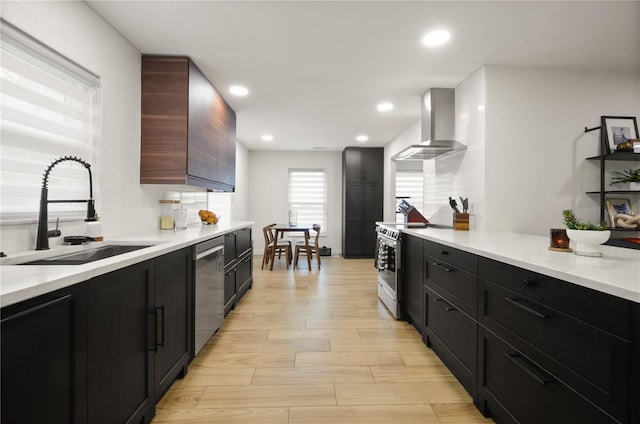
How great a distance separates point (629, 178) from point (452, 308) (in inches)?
88.7

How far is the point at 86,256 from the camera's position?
174 centimetres

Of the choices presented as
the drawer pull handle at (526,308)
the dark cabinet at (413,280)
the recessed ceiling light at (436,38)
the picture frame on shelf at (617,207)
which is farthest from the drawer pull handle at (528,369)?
the picture frame on shelf at (617,207)

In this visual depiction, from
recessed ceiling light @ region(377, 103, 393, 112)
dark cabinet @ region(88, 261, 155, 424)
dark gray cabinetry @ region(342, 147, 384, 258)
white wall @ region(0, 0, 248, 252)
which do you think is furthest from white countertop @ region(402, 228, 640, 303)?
dark gray cabinetry @ region(342, 147, 384, 258)

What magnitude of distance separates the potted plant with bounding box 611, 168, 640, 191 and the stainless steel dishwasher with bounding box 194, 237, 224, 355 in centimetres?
367

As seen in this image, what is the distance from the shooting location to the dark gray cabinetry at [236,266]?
2895 mm

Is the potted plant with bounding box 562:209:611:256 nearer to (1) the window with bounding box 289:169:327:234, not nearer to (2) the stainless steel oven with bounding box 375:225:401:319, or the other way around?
(2) the stainless steel oven with bounding box 375:225:401:319

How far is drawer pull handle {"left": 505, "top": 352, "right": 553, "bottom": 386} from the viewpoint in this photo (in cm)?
116

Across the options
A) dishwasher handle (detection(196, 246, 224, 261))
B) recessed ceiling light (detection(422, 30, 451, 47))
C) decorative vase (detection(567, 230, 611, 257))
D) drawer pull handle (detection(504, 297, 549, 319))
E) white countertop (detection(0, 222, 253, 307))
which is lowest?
drawer pull handle (detection(504, 297, 549, 319))

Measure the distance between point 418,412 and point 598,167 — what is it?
9.18 ft

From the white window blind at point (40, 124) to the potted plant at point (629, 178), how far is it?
438cm

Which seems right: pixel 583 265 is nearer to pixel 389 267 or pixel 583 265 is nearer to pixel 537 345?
pixel 537 345

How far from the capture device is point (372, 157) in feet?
21.7

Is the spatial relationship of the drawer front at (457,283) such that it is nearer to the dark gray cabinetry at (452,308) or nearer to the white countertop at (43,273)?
the dark gray cabinetry at (452,308)

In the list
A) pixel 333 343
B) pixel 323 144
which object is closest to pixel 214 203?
pixel 323 144
